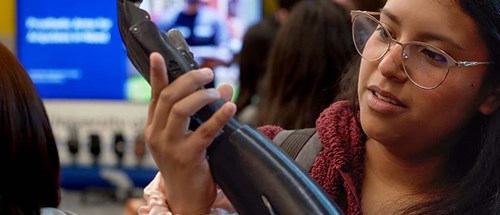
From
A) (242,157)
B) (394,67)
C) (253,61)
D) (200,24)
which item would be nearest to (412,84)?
(394,67)

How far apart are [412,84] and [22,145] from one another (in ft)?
2.70

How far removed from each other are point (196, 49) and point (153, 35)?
376 cm

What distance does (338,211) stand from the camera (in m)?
1.10

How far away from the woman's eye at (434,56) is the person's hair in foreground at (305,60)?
134 cm

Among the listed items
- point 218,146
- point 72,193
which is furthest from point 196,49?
point 218,146

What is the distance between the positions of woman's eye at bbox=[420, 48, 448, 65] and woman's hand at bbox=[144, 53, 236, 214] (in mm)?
360

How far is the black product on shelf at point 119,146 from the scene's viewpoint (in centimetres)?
512

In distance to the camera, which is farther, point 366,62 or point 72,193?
point 72,193

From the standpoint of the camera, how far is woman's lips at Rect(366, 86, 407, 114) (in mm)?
1368

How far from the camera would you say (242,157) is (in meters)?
1.11

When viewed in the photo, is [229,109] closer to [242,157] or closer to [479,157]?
[242,157]

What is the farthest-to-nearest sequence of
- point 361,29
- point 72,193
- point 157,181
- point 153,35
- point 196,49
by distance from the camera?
point 72,193 → point 196,49 → point 361,29 → point 157,181 → point 153,35

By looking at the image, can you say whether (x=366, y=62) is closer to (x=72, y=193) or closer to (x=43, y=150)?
(x=43, y=150)

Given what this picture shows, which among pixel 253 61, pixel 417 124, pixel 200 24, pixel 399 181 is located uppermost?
pixel 417 124
